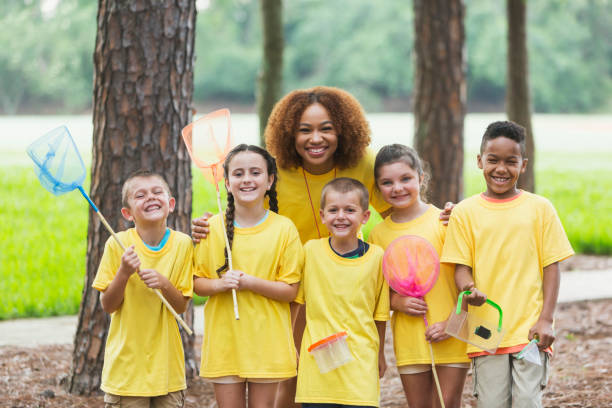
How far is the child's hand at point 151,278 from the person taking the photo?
3.28 m

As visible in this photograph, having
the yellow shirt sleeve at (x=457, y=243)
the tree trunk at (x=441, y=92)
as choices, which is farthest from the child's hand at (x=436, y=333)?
the tree trunk at (x=441, y=92)

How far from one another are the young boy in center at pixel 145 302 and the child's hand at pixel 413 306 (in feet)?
3.15

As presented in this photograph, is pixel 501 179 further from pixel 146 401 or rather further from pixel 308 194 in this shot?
pixel 146 401

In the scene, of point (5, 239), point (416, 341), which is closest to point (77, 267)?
point (5, 239)

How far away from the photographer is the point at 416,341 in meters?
3.47

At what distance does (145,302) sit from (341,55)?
38.6 m

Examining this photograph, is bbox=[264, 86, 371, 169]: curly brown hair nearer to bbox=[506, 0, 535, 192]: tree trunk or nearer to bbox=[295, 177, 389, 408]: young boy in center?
bbox=[295, 177, 389, 408]: young boy in center

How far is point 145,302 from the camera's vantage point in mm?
3418

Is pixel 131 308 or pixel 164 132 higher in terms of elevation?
pixel 164 132

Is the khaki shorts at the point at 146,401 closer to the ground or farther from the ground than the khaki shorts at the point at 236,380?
closer to the ground

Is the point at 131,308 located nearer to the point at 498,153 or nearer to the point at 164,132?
the point at 164,132

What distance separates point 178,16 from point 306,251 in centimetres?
184

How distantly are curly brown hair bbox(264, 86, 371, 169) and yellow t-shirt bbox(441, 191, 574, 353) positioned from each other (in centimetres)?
78

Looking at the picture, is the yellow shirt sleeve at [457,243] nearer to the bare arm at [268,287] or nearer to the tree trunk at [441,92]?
the bare arm at [268,287]
